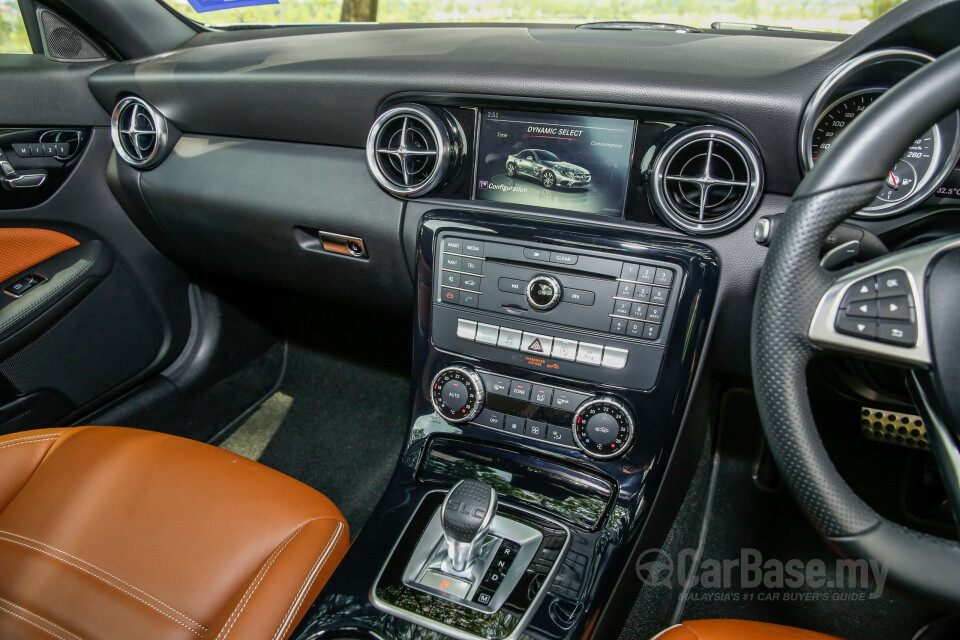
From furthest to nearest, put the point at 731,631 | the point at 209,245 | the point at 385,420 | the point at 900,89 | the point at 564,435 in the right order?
1. the point at 385,420
2. the point at 209,245
3. the point at 564,435
4. the point at 731,631
5. the point at 900,89

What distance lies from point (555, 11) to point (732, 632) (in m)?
1.24

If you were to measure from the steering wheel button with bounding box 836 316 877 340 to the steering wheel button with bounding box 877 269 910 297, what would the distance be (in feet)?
0.11

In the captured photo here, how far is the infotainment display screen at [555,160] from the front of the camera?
1.17 m

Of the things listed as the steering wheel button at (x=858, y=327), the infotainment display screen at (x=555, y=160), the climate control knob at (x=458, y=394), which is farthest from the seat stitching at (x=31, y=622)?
the steering wheel button at (x=858, y=327)

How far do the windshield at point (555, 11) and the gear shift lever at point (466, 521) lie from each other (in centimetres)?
98

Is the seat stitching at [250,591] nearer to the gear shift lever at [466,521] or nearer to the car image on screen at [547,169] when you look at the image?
the gear shift lever at [466,521]

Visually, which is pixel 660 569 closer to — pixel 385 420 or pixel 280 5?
pixel 385 420

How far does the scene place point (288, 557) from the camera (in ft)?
3.34

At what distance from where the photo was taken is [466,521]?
3.17 feet

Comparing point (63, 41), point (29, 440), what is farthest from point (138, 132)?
point (29, 440)

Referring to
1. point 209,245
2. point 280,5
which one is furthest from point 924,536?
point 280,5

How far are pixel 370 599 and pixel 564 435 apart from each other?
43cm

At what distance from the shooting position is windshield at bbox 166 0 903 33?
4.00 ft

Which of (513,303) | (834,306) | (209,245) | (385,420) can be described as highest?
(834,306)
